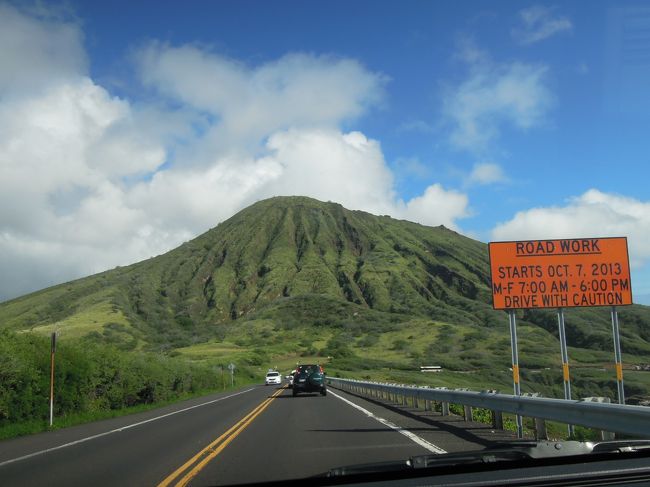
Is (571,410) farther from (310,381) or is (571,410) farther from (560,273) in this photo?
(310,381)

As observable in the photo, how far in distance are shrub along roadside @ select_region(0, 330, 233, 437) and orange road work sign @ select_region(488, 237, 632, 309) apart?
1385 cm

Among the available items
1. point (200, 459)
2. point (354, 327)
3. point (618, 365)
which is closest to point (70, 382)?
point (200, 459)

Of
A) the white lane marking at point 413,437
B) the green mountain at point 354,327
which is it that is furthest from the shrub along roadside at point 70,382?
the white lane marking at point 413,437

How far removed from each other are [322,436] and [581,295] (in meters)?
7.66

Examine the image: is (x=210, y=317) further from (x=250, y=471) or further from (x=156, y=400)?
(x=250, y=471)

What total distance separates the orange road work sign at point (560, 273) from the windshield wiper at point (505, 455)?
10.8 metres

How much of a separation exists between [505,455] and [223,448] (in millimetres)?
7563

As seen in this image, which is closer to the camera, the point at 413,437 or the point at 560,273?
the point at 413,437

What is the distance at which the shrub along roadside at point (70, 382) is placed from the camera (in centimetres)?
1897

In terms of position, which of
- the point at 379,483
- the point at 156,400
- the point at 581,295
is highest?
the point at 581,295

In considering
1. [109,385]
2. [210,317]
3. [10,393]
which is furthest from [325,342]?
[10,393]

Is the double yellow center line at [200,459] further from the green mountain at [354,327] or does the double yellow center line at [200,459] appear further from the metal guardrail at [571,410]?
the green mountain at [354,327]

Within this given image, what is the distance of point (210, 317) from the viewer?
194 metres

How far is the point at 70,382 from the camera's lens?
2352 centimetres
